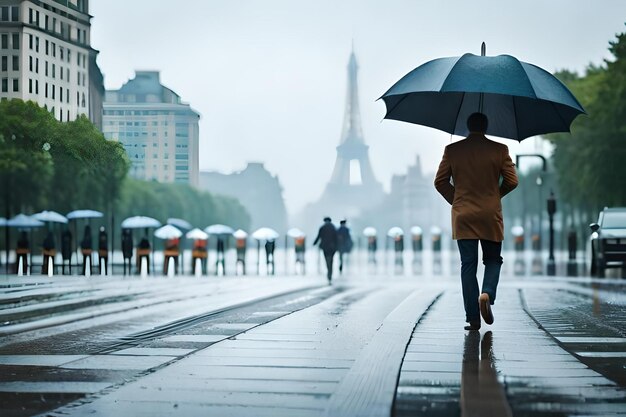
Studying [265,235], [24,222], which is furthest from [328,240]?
[265,235]

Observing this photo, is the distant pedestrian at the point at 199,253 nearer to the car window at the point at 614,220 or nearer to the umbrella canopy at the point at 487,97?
the car window at the point at 614,220

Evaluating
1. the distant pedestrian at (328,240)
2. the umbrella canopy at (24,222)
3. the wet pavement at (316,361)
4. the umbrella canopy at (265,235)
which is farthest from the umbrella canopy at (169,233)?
the wet pavement at (316,361)

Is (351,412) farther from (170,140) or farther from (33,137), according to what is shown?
(170,140)

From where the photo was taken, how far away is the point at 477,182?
10359 millimetres

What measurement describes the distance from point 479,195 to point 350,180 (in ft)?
510

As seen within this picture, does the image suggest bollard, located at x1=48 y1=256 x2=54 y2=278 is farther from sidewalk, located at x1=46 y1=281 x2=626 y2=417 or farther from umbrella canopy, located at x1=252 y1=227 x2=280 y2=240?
sidewalk, located at x1=46 y1=281 x2=626 y2=417

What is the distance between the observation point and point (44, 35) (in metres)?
15.2

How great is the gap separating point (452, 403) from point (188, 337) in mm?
4957

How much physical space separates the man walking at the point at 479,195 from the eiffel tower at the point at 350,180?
14841 centimetres

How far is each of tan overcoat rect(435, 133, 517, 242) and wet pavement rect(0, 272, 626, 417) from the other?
1.03 metres

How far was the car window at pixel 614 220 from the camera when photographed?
29.4 metres

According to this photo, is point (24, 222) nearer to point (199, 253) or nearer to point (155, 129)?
point (199, 253)

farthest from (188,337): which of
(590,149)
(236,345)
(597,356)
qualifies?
(590,149)

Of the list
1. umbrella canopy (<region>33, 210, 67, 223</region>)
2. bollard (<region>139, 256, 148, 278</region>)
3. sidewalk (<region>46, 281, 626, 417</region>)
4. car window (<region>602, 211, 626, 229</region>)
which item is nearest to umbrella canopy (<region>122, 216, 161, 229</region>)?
umbrella canopy (<region>33, 210, 67, 223</region>)
